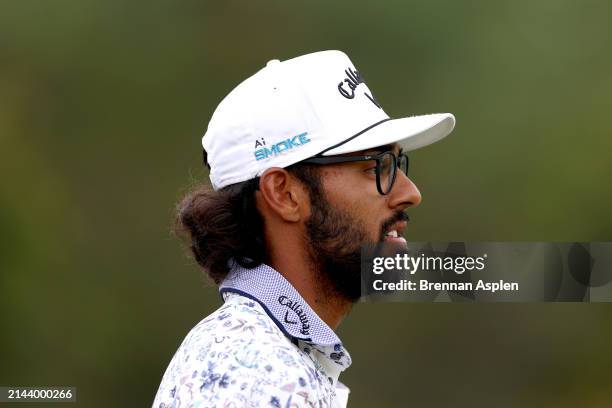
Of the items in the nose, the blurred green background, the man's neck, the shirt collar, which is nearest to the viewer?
the shirt collar

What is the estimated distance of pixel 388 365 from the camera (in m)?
7.40

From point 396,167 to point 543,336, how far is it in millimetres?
5552

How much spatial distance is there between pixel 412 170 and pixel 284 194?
5255 millimetres

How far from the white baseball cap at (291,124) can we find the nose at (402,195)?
9 cm

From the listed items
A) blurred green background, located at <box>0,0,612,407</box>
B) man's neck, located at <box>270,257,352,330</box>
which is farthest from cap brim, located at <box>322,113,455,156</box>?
blurred green background, located at <box>0,0,612,407</box>

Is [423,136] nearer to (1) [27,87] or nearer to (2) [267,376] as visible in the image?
(2) [267,376]

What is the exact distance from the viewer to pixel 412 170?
297 inches

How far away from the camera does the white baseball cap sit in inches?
91.1

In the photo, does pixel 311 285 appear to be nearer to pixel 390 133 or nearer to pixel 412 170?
pixel 390 133

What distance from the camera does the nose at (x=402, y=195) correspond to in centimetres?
239

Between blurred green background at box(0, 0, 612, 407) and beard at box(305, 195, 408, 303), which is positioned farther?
blurred green background at box(0, 0, 612, 407)

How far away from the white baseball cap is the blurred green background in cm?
464

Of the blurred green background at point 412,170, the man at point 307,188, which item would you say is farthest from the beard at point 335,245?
the blurred green background at point 412,170

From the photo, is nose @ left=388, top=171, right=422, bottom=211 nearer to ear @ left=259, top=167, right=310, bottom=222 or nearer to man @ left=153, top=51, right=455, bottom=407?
man @ left=153, top=51, right=455, bottom=407
